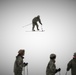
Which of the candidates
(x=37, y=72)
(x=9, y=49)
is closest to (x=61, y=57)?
(x=37, y=72)

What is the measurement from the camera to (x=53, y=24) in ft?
29.4

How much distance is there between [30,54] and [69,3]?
3840 millimetres

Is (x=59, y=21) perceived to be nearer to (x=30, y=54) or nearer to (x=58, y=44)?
(x=58, y=44)

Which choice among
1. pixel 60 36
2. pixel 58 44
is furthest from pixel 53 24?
pixel 58 44

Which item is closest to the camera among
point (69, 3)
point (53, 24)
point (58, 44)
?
point (58, 44)

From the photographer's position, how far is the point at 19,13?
952 centimetres

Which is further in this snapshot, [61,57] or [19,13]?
[19,13]

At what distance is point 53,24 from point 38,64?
10.2 ft

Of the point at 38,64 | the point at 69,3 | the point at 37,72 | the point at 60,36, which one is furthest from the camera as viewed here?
the point at 69,3

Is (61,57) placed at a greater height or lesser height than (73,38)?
lesser

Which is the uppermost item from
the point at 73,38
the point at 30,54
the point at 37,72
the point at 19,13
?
the point at 19,13

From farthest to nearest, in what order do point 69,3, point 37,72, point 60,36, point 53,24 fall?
1. point 69,3
2. point 53,24
3. point 60,36
4. point 37,72

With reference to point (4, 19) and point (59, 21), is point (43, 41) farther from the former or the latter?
point (4, 19)

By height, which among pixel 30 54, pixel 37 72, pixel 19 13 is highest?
pixel 19 13
